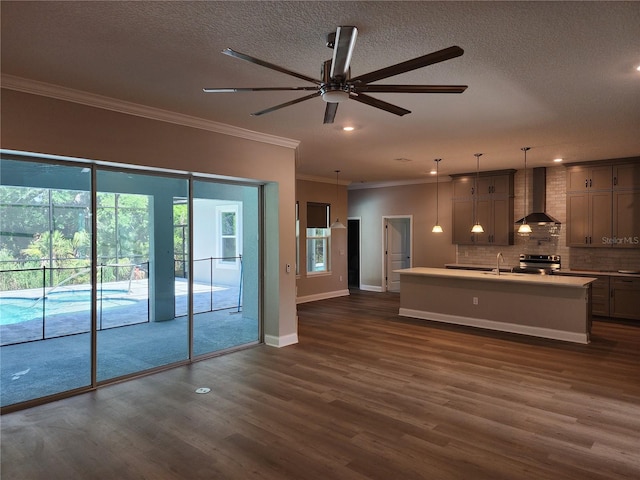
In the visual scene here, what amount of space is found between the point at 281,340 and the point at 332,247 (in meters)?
4.69

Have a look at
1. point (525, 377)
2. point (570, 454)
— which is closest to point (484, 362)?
point (525, 377)

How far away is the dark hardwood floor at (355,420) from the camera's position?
2.80 metres

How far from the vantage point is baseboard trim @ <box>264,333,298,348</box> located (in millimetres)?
5703

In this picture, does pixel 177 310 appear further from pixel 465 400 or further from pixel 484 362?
pixel 484 362

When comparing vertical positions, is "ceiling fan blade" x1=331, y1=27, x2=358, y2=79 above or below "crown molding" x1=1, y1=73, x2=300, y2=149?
below

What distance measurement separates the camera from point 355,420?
347cm

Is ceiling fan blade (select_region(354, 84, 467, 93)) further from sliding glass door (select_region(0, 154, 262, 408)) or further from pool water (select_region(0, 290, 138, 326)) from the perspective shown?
pool water (select_region(0, 290, 138, 326))

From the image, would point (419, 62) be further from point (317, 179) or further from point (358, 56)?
point (317, 179)

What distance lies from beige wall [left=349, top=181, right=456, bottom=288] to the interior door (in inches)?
8.3

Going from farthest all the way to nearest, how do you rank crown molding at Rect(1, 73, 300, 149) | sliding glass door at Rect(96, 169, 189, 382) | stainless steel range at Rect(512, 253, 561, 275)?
1. stainless steel range at Rect(512, 253, 561, 275)
2. sliding glass door at Rect(96, 169, 189, 382)
3. crown molding at Rect(1, 73, 300, 149)

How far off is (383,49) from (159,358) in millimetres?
4028

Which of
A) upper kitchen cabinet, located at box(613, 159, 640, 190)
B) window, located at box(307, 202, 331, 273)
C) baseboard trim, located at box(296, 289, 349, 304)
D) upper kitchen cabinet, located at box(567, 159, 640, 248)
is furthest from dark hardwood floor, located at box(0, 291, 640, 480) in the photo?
window, located at box(307, 202, 331, 273)

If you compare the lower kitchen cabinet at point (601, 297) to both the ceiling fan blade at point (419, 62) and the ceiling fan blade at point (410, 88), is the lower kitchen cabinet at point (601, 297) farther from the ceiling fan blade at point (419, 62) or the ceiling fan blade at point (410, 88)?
the ceiling fan blade at point (419, 62)

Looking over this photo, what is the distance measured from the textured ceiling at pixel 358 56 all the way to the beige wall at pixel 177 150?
27cm
